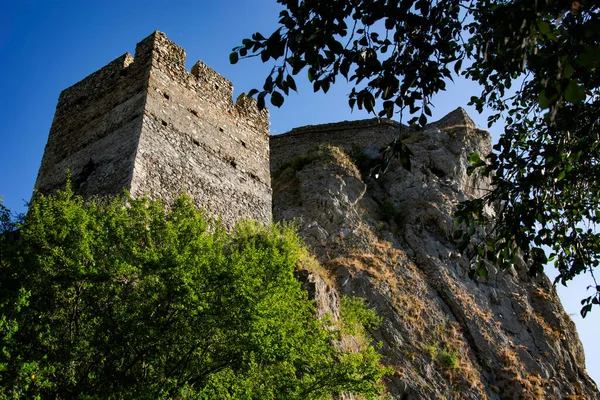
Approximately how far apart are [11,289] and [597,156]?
6.88 meters

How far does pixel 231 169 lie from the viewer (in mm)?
12547

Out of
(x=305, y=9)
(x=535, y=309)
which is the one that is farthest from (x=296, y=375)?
(x=535, y=309)

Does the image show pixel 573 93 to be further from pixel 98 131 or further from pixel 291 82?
pixel 98 131

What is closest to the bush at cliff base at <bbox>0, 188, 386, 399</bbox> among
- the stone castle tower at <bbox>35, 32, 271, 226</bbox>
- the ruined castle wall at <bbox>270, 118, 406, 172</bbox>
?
the stone castle tower at <bbox>35, 32, 271, 226</bbox>

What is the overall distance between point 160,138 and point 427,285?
8.01m

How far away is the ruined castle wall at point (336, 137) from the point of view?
75.3 feet

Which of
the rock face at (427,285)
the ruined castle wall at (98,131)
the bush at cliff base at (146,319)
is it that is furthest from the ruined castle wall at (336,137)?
the bush at cliff base at (146,319)

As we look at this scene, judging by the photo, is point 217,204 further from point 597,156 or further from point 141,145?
point 597,156

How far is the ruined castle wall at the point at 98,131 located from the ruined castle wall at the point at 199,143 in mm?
313

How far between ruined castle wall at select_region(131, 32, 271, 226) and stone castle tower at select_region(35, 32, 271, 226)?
24 mm

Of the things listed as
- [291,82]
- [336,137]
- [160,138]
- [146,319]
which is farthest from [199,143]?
[336,137]

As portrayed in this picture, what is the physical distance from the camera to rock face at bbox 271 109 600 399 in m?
12.8

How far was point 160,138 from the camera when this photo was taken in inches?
438

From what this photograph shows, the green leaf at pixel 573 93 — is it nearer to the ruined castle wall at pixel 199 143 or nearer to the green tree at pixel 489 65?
the green tree at pixel 489 65
